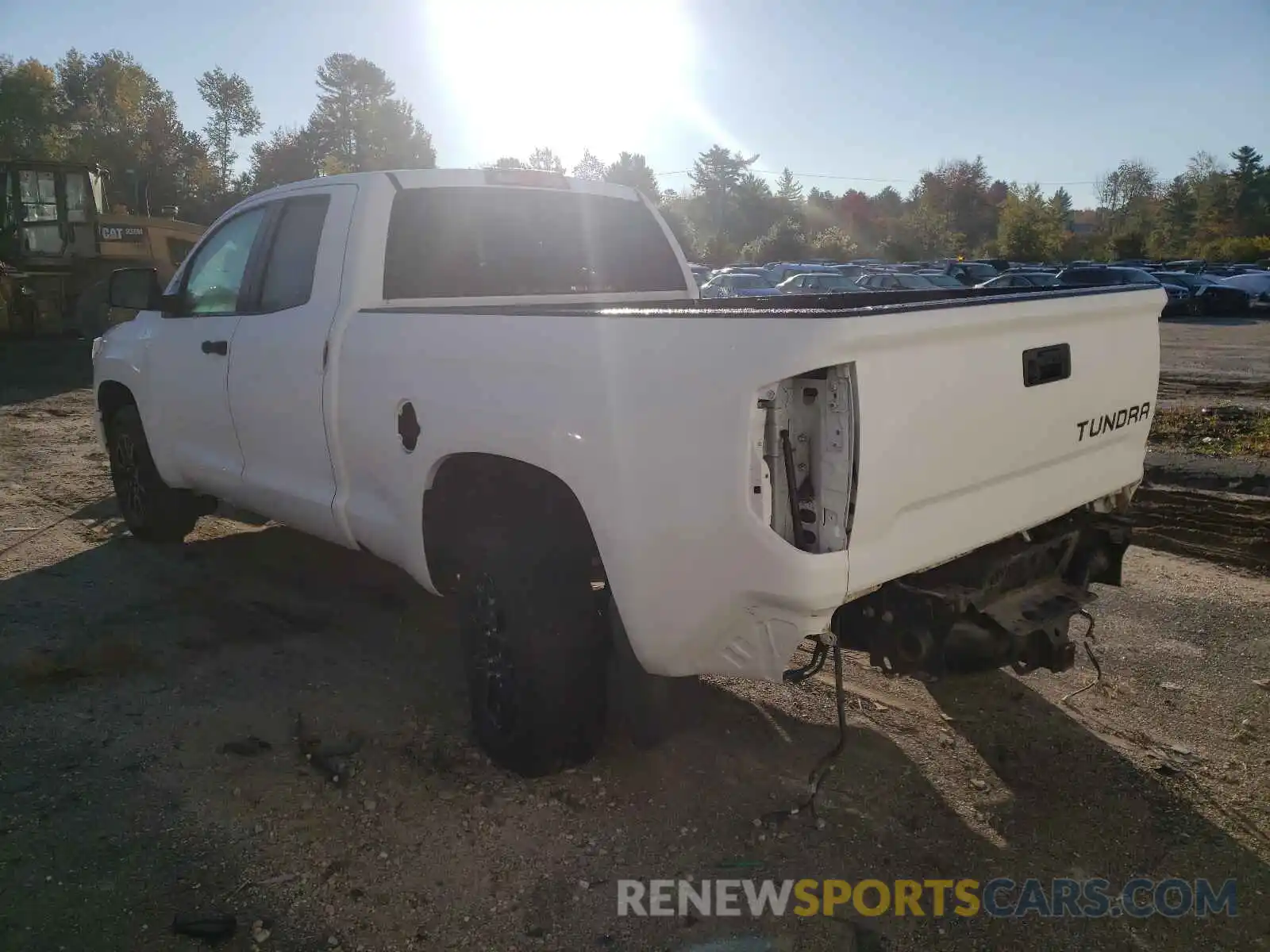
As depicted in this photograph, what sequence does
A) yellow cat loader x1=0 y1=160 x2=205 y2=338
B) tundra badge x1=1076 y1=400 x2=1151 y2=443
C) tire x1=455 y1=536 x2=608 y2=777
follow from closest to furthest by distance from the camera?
tire x1=455 y1=536 x2=608 y2=777, tundra badge x1=1076 y1=400 x2=1151 y2=443, yellow cat loader x1=0 y1=160 x2=205 y2=338

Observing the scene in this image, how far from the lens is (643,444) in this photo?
103 inches

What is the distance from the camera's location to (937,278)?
2903 centimetres

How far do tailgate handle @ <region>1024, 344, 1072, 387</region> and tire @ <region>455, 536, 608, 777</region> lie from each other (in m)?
1.47

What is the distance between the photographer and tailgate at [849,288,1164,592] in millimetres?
2465

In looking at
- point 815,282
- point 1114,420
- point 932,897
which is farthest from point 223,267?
point 815,282

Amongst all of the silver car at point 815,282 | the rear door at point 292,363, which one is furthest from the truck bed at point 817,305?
the silver car at point 815,282

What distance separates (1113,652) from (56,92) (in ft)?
289

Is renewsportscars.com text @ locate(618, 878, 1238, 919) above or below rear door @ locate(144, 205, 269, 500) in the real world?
below

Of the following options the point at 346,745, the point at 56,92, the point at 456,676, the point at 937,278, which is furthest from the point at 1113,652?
the point at 56,92

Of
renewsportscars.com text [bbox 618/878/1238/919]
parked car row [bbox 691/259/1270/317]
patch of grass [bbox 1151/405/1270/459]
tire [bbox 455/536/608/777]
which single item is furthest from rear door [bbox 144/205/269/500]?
parked car row [bbox 691/259/1270/317]

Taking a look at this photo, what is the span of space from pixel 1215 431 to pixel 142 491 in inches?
338

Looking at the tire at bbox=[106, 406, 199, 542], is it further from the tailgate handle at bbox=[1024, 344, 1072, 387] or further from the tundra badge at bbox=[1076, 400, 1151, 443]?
the tundra badge at bbox=[1076, 400, 1151, 443]

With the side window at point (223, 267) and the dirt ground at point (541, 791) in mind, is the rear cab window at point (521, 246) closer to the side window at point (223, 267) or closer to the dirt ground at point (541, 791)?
the side window at point (223, 267)

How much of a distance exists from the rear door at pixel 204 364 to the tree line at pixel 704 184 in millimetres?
48966
